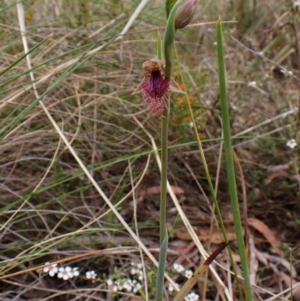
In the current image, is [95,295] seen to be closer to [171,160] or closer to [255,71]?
[171,160]

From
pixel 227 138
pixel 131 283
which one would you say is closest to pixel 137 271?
pixel 131 283

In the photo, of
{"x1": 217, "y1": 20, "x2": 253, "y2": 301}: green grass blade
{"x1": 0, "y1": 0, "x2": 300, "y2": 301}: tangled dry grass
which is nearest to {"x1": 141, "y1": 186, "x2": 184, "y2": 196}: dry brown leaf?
{"x1": 0, "y1": 0, "x2": 300, "y2": 301}: tangled dry grass

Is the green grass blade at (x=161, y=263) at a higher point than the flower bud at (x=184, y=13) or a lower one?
lower

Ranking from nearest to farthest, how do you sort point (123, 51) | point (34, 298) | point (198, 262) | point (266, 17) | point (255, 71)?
point (34, 298) → point (198, 262) → point (123, 51) → point (255, 71) → point (266, 17)

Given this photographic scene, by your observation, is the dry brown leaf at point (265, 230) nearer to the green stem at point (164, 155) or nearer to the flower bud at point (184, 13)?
the green stem at point (164, 155)

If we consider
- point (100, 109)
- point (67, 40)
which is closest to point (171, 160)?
point (100, 109)

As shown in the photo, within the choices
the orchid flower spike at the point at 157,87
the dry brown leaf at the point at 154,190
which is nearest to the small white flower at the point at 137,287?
the dry brown leaf at the point at 154,190
